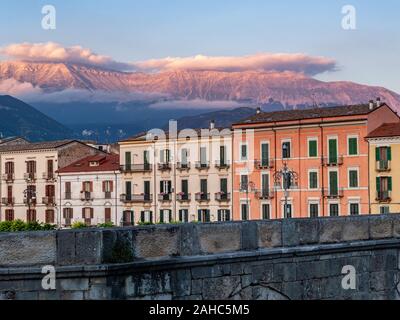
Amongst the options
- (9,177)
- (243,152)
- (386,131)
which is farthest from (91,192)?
(386,131)

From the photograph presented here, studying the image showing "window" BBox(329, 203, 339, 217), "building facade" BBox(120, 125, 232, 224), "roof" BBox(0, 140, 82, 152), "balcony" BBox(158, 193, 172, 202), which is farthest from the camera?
"roof" BBox(0, 140, 82, 152)

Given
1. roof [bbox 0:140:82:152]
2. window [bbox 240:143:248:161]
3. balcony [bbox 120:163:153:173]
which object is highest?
roof [bbox 0:140:82:152]

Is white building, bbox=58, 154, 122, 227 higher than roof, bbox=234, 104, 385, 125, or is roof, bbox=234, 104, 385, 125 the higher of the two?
roof, bbox=234, 104, 385, 125

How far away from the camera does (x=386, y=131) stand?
5719 cm

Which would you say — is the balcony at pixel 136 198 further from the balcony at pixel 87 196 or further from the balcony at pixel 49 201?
the balcony at pixel 49 201

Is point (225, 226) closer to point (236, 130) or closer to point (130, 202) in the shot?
point (236, 130)

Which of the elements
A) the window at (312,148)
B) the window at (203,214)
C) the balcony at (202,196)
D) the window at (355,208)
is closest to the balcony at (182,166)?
the balcony at (202,196)

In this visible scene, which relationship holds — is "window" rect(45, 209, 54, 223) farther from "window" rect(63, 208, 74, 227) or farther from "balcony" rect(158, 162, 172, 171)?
"balcony" rect(158, 162, 172, 171)

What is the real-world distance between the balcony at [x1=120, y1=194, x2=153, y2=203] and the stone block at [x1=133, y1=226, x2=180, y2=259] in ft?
184

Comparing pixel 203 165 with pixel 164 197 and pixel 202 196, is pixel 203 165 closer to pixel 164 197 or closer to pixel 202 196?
pixel 202 196

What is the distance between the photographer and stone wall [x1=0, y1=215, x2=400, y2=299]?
11516 millimetres

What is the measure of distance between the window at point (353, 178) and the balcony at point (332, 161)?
99 cm

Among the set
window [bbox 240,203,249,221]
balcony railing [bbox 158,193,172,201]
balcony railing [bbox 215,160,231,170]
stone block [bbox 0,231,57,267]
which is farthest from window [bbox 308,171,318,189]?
stone block [bbox 0,231,57,267]

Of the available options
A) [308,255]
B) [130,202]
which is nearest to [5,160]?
[130,202]
